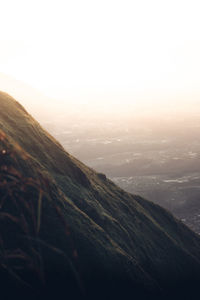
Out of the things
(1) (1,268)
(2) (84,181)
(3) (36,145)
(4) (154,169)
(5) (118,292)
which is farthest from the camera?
(4) (154,169)

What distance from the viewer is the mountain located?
889 centimetres

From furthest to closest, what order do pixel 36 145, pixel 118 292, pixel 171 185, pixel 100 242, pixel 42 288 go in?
pixel 171 185
pixel 36 145
pixel 100 242
pixel 118 292
pixel 42 288

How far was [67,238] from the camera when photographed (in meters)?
11.1

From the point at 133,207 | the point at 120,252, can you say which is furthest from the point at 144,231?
the point at 120,252

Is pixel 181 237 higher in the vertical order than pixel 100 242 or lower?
lower

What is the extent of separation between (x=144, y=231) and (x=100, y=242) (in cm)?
879

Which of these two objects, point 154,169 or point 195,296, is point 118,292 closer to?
point 195,296

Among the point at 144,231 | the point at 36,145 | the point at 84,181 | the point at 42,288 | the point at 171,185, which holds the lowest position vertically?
Result: the point at 171,185

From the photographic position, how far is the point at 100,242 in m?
13.1

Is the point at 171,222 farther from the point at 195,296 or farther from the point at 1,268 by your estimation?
the point at 1,268

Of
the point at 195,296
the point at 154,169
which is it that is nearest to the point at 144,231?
the point at 195,296

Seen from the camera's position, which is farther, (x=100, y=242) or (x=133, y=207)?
(x=133, y=207)

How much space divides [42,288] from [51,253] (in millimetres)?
1204

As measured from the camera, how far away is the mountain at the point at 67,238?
29.2 ft
